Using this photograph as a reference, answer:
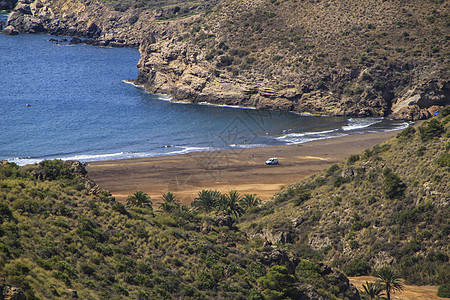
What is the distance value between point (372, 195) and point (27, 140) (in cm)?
5862

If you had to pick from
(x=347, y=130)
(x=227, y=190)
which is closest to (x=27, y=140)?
(x=227, y=190)

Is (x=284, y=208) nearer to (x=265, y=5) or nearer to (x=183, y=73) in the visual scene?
(x=183, y=73)

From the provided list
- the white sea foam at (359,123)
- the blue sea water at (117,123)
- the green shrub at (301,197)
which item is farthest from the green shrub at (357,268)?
the white sea foam at (359,123)

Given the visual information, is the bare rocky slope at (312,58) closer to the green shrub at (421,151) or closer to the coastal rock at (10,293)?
the green shrub at (421,151)

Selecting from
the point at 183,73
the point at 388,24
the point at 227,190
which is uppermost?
the point at 388,24

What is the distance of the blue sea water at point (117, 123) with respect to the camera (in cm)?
7312

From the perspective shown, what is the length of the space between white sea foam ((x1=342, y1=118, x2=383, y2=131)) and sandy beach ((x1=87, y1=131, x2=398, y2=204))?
1039 cm

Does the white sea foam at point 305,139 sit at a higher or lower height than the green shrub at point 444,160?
lower

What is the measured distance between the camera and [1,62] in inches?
5354

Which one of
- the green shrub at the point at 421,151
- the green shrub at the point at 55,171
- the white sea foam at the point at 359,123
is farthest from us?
the white sea foam at the point at 359,123

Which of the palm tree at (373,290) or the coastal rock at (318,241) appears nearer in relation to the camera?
the palm tree at (373,290)

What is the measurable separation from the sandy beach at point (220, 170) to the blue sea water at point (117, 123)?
469cm

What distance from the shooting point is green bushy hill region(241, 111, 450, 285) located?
1355 inches

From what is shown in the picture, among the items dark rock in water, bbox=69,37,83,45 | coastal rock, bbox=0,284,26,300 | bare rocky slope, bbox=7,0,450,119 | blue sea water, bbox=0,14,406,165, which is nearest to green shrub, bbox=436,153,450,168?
coastal rock, bbox=0,284,26,300
